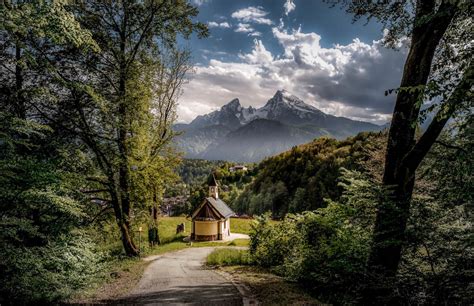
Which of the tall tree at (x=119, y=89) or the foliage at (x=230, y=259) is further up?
the tall tree at (x=119, y=89)

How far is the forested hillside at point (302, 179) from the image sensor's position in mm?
48156

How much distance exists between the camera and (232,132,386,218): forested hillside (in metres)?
48.2

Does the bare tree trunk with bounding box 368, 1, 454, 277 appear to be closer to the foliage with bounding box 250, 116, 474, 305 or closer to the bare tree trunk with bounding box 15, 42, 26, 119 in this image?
the foliage with bounding box 250, 116, 474, 305

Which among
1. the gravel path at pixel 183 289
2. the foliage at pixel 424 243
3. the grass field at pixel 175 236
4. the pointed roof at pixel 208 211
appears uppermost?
the foliage at pixel 424 243

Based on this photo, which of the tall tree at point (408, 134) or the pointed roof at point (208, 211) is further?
the pointed roof at point (208, 211)

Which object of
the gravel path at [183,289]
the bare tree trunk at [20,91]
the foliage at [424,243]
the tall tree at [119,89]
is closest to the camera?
the foliage at [424,243]

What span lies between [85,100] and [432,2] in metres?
12.7

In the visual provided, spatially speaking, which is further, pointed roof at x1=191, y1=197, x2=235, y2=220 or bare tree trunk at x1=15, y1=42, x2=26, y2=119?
pointed roof at x1=191, y1=197, x2=235, y2=220

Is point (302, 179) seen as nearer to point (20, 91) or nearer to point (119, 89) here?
point (119, 89)

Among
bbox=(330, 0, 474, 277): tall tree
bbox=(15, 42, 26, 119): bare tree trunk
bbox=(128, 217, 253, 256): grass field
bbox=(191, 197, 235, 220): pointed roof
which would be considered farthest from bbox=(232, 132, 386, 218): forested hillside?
bbox=(15, 42, 26, 119): bare tree trunk

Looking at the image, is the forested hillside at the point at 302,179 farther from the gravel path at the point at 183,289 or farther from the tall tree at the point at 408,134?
the tall tree at the point at 408,134

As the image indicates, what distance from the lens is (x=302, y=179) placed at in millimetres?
58000

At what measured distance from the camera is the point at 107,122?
13234 millimetres

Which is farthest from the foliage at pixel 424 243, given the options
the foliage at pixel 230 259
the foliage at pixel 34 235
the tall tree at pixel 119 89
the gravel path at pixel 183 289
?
the tall tree at pixel 119 89
